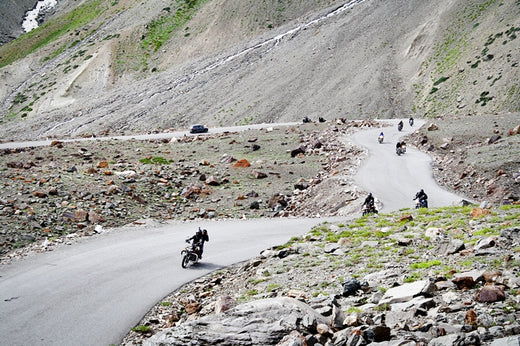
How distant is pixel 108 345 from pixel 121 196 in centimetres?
1675

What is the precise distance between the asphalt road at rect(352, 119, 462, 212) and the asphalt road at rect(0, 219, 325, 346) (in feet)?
23.4

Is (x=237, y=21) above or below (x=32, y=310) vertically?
above

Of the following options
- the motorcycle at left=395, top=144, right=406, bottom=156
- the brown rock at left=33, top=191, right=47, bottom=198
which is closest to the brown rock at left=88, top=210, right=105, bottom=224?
the brown rock at left=33, top=191, right=47, bottom=198

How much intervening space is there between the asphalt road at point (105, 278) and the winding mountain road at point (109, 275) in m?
0.03

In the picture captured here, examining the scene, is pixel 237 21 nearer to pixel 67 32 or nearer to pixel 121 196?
pixel 67 32

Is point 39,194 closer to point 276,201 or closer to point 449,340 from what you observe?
point 276,201

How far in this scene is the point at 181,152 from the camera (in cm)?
4519

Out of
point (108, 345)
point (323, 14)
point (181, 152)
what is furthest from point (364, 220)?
point (323, 14)

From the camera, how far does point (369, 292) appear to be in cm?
1073

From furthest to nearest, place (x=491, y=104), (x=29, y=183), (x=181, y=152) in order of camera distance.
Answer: (x=491, y=104)
(x=181, y=152)
(x=29, y=183)

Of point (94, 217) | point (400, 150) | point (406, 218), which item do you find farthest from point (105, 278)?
point (400, 150)

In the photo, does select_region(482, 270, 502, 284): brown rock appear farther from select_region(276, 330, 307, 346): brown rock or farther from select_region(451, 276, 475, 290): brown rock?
select_region(276, 330, 307, 346): brown rock

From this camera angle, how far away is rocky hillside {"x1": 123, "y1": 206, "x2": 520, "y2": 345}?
8.03 meters

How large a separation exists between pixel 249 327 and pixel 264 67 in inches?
3059
